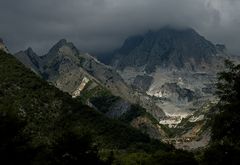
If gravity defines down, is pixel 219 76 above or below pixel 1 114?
above

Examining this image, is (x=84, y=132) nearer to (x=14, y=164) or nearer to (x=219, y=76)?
(x=14, y=164)

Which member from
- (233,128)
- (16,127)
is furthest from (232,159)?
(16,127)

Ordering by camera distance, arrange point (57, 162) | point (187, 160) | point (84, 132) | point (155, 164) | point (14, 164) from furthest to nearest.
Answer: point (155, 164) < point (187, 160) < point (84, 132) < point (57, 162) < point (14, 164)

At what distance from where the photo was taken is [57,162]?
188ft

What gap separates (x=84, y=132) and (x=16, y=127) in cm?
1036

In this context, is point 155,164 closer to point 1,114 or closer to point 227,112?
point 227,112

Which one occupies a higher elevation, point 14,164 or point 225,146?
point 225,146

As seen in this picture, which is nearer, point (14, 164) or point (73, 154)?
point (14, 164)

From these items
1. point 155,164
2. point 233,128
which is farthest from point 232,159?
point 155,164

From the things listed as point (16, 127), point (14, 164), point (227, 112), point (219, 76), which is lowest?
point (14, 164)

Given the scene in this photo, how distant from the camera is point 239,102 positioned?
6431 cm

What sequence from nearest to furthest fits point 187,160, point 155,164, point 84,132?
point 84,132
point 187,160
point 155,164

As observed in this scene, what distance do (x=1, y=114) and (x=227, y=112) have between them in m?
25.9

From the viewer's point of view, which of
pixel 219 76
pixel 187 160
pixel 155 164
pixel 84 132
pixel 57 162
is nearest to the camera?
pixel 57 162
